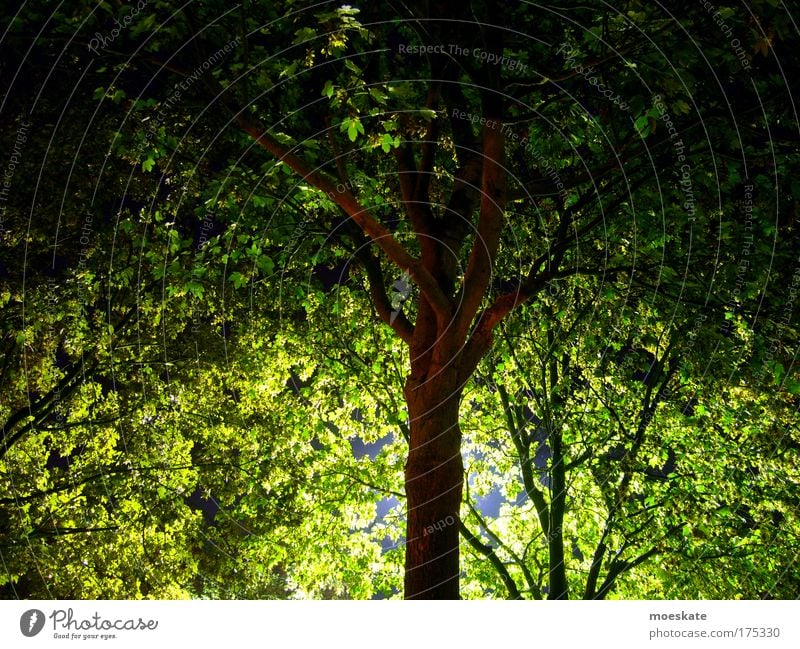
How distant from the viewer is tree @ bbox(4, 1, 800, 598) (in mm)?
7410

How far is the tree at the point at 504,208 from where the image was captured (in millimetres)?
7410

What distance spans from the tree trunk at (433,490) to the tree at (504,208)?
0.08 ft

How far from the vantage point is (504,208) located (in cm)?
959

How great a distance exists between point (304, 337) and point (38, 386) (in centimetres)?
735

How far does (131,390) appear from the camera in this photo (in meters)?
17.0

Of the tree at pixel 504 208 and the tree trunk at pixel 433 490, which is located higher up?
the tree at pixel 504 208
